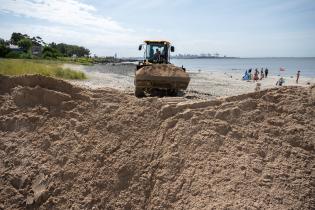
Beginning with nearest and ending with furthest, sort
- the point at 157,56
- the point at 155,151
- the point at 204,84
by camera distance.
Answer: the point at 155,151
the point at 157,56
the point at 204,84

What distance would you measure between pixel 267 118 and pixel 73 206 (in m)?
4.02

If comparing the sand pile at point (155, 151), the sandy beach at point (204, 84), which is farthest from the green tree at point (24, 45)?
the sand pile at point (155, 151)

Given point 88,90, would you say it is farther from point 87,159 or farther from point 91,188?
point 91,188

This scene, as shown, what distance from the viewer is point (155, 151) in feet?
20.8

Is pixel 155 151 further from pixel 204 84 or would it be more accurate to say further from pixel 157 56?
pixel 204 84

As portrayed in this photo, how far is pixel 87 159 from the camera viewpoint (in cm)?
635

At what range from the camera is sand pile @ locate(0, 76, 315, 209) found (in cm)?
555

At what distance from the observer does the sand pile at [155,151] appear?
5.55 metres

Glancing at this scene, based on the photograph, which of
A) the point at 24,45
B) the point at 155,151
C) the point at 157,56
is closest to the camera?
the point at 155,151

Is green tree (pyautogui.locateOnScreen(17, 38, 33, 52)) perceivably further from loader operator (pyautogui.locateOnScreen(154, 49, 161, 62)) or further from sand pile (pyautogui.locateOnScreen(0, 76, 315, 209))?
sand pile (pyautogui.locateOnScreen(0, 76, 315, 209))

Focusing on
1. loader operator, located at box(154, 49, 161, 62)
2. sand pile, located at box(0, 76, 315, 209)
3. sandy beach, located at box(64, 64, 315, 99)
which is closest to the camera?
sand pile, located at box(0, 76, 315, 209)

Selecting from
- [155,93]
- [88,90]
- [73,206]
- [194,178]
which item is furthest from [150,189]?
[155,93]

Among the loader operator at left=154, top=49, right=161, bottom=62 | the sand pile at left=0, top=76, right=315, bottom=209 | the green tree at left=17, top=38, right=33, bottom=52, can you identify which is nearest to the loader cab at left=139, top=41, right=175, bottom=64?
the loader operator at left=154, top=49, right=161, bottom=62

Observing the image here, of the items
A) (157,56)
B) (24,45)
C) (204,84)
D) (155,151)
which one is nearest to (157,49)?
(157,56)
